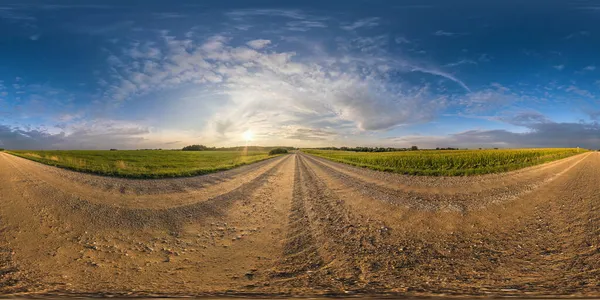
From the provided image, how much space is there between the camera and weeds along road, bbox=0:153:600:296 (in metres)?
4.93

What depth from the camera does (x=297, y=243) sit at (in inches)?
277

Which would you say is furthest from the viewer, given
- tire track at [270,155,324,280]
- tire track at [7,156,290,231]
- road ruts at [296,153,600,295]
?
tire track at [7,156,290,231]

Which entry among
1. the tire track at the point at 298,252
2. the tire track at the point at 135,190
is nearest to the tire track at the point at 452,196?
the tire track at the point at 298,252

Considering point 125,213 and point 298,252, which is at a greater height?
point 125,213

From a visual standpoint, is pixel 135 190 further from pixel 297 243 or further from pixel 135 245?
pixel 297 243

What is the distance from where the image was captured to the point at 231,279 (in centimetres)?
518

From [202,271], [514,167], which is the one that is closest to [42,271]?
[202,271]

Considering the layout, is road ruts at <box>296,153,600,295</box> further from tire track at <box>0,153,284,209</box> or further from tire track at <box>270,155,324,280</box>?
tire track at <box>0,153,284,209</box>

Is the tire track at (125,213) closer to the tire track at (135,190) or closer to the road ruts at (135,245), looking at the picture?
the road ruts at (135,245)

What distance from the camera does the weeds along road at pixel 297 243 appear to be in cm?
493

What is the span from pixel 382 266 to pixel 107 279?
5164mm

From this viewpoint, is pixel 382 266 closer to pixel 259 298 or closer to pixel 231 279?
pixel 259 298

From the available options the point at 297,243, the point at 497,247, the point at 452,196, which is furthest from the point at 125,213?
the point at 452,196

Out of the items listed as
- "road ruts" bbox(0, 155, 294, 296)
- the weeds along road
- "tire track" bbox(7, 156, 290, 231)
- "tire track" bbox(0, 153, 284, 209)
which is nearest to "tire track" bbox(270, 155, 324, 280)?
the weeds along road
